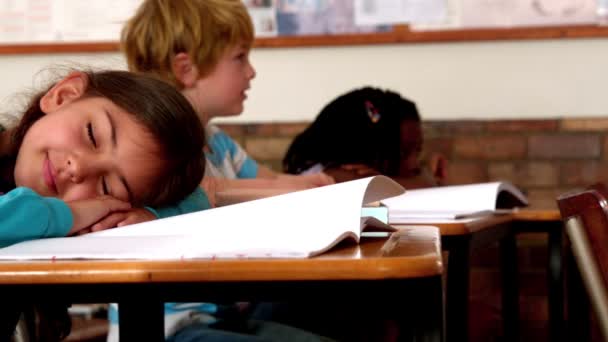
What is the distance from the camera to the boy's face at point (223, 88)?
2.11 metres

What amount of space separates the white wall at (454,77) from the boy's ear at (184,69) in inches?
30.6

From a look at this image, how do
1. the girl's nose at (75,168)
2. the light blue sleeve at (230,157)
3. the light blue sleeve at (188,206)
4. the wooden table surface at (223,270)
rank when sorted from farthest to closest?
the light blue sleeve at (230,157)
the light blue sleeve at (188,206)
the girl's nose at (75,168)
the wooden table surface at (223,270)

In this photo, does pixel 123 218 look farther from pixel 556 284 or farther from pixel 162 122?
pixel 556 284

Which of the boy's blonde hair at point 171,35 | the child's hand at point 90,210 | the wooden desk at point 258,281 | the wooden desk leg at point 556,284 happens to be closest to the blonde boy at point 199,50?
the boy's blonde hair at point 171,35

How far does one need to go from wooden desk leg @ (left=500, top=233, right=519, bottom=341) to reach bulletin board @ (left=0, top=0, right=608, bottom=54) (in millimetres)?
749

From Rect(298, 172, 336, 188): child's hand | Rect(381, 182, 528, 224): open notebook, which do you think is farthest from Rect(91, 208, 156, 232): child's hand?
Rect(298, 172, 336, 188): child's hand

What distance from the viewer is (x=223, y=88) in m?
2.12

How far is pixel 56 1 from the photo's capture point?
2957 millimetres

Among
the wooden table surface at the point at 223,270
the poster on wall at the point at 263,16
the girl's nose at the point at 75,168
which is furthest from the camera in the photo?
the poster on wall at the point at 263,16

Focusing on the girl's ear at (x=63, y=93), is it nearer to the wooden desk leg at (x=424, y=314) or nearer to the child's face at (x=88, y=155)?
the child's face at (x=88, y=155)

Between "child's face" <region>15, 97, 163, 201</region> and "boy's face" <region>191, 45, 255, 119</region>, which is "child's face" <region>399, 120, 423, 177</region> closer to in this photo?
"boy's face" <region>191, 45, 255, 119</region>

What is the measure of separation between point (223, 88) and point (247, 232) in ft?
4.63

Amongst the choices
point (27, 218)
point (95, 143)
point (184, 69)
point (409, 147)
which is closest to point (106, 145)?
point (95, 143)

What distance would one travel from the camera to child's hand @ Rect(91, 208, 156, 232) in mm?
959
